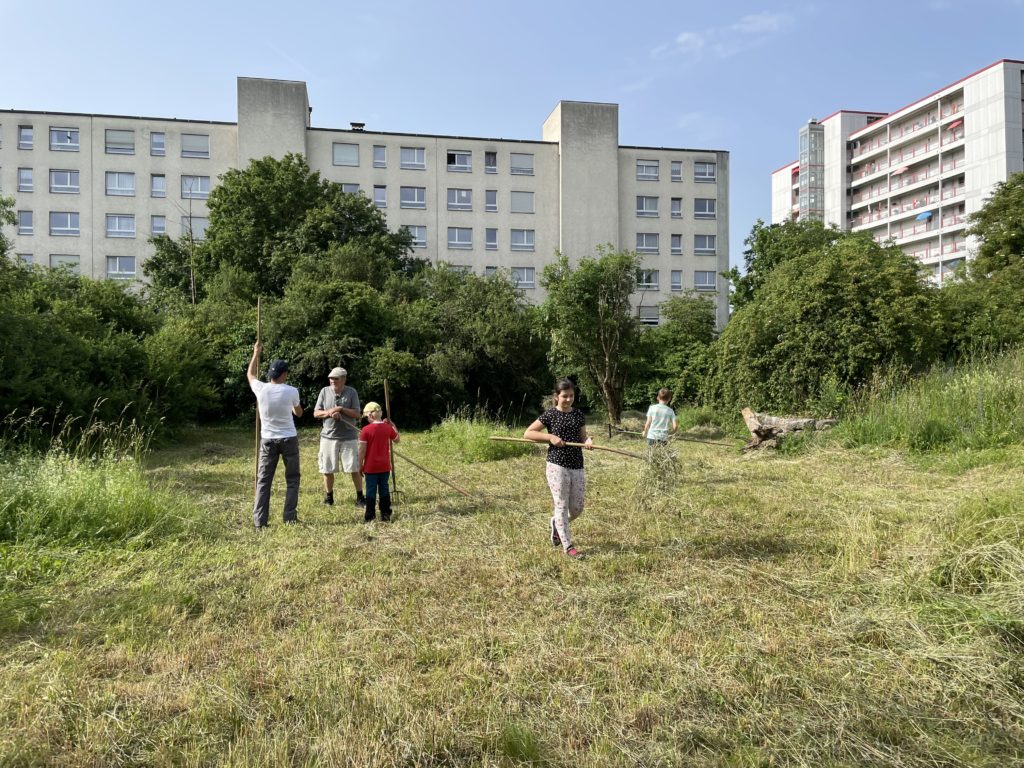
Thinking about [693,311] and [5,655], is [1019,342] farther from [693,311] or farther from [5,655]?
[5,655]

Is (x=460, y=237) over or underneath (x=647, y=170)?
underneath

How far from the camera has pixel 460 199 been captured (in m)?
45.8

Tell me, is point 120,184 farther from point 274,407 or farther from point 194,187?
point 274,407

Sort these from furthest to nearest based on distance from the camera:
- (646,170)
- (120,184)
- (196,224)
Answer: (646,170) < (196,224) < (120,184)

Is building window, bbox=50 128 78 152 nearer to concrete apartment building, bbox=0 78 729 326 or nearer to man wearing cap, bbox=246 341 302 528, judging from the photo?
concrete apartment building, bbox=0 78 729 326

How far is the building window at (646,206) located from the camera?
47531mm

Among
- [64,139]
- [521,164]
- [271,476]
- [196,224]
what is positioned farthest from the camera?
[521,164]

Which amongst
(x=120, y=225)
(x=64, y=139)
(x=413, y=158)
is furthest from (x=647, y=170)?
(x=64, y=139)

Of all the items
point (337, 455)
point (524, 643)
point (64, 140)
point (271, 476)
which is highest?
point (64, 140)

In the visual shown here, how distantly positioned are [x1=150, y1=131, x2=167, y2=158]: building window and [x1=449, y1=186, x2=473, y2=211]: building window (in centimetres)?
1850

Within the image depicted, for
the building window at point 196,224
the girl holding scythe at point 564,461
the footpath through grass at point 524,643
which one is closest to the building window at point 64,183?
the building window at point 196,224

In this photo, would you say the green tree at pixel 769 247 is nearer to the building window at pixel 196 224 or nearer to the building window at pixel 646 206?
the building window at pixel 646 206

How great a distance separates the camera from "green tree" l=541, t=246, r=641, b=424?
782 inches

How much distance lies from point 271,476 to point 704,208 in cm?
4651
